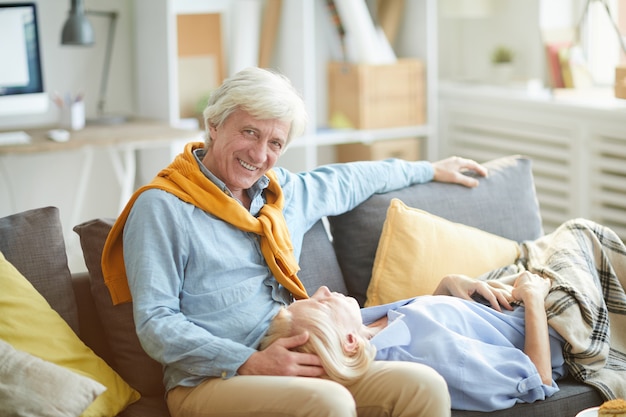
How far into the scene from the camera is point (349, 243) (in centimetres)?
268

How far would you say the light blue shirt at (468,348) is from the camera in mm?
2174

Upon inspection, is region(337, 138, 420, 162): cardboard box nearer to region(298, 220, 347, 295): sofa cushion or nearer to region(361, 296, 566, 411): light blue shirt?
region(298, 220, 347, 295): sofa cushion

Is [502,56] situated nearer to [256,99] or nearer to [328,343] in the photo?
[256,99]

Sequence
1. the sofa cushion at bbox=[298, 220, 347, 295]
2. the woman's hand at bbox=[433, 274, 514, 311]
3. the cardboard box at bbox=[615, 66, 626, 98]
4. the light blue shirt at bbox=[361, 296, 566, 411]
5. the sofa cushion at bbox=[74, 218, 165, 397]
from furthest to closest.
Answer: the cardboard box at bbox=[615, 66, 626, 98], the sofa cushion at bbox=[298, 220, 347, 295], the woman's hand at bbox=[433, 274, 514, 311], the sofa cushion at bbox=[74, 218, 165, 397], the light blue shirt at bbox=[361, 296, 566, 411]

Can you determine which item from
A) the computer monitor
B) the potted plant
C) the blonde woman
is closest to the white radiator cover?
the potted plant

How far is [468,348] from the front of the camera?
7.27 feet

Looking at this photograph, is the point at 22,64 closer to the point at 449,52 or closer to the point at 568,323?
the point at 449,52

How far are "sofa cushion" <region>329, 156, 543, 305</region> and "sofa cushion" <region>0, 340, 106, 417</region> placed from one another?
90 cm

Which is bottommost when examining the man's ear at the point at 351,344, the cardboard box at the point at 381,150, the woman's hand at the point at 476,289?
the man's ear at the point at 351,344

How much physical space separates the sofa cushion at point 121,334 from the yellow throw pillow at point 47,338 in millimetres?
59

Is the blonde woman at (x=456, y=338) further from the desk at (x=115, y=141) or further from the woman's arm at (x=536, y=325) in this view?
the desk at (x=115, y=141)

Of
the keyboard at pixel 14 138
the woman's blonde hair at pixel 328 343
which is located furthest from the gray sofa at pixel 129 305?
the keyboard at pixel 14 138

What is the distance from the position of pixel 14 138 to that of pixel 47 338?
1.84 meters

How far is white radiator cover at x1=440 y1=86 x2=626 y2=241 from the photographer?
13.2ft
